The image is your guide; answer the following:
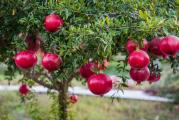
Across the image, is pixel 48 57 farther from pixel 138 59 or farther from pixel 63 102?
pixel 63 102

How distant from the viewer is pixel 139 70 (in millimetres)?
2160

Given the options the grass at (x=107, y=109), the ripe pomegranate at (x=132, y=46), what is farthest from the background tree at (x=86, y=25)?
the grass at (x=107, y=109)

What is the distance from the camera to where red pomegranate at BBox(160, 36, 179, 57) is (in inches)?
76.5

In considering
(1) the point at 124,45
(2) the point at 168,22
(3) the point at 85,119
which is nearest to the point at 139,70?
(1) the point at 124,45

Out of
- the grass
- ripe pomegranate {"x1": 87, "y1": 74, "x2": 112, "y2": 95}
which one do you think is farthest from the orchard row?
the grass

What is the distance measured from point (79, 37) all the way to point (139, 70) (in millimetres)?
318

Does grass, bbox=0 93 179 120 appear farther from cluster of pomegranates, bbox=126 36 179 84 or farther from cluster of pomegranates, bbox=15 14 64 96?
cluster of pomegranates, bbox=126 36 179 84

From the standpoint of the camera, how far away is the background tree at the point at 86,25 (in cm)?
205

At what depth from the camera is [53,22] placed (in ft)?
7.25

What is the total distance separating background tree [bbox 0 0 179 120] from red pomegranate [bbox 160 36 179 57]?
1.8 inches

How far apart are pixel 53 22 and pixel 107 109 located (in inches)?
234

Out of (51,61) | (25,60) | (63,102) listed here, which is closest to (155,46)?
(51,61)

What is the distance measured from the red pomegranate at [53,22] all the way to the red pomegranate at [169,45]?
0.52m

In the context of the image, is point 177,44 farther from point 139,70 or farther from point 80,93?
point 80,93
